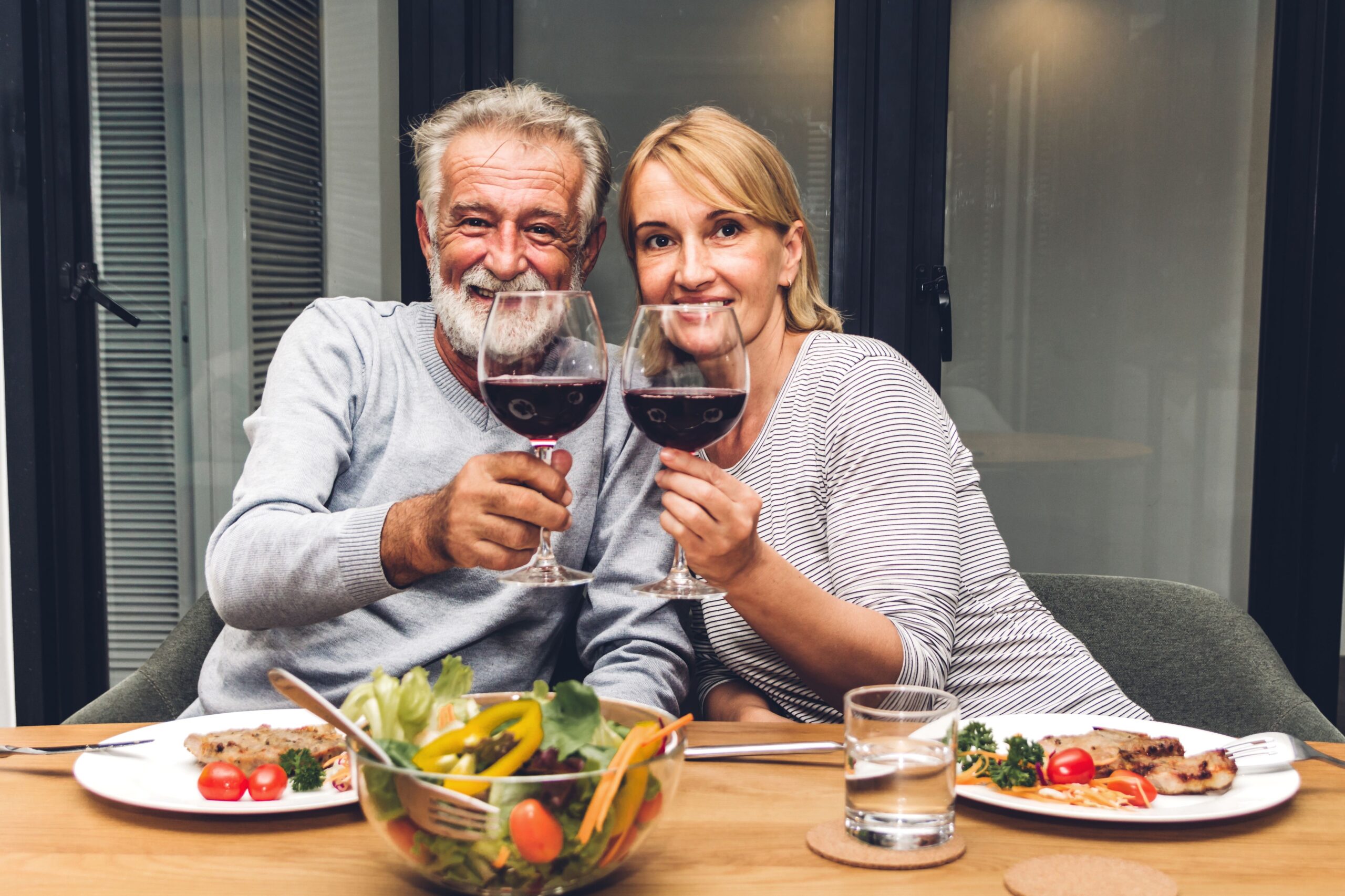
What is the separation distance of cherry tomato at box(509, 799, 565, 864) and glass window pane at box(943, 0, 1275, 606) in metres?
2.29

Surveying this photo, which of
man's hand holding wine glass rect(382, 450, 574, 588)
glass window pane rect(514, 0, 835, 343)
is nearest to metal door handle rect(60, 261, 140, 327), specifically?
glass window pane rect(514, 0, 835, 343)

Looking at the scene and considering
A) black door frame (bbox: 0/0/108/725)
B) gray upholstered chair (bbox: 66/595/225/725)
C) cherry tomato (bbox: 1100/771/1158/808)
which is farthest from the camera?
black door frame (bbox: 0/0/108/725)

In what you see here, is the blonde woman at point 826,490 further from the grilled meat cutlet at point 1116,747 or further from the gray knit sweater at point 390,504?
the grilled meat cutlet at point 1116,747

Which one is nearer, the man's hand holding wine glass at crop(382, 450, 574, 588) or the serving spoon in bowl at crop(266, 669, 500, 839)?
the serving spoon in bowl at crop(266, 669, 500, 839)

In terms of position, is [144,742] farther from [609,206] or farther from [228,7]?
[228,7]

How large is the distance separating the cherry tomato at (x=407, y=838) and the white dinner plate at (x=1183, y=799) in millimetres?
449

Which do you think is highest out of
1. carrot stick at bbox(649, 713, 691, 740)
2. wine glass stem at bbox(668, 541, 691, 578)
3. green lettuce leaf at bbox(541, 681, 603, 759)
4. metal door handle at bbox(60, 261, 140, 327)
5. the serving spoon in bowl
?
metal door handle at bbox(60, 261, 140, 327)

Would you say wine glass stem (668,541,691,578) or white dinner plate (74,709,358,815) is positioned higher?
wine glass stem (668,541,691,578)

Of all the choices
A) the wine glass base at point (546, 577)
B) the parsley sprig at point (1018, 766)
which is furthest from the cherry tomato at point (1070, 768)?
the wine glass base at point (546, 577)

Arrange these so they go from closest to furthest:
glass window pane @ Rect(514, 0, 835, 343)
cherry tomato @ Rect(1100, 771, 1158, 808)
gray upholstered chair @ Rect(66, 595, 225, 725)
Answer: cherry tomato @ Rect(1100, 771, 1158, 808)
gray upholstered chair @ Rect(66, 595, 225, 725)
glass window pane @ Rect(514, 0, 835, 343)

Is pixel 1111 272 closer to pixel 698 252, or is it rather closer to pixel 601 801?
pixel 698 252

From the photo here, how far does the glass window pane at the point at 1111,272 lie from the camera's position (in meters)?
2.77

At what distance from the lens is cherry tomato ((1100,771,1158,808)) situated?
94cm

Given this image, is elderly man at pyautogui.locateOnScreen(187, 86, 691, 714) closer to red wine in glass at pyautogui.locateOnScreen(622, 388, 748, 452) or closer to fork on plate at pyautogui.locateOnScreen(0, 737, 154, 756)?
fork on plate at pyautogui.locateOnScreen(0, 737, 154, 756)
